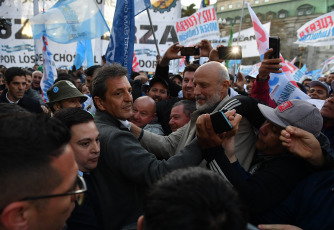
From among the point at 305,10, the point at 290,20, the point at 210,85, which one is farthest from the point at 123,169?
the point at 305,10

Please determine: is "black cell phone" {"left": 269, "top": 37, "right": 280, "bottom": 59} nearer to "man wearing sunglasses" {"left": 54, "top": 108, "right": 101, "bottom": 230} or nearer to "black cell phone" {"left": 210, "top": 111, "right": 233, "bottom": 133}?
"black cell phone" {"left": 210, "top": 111, "right": 233, "bottom": 133}

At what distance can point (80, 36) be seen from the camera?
496 centimetres

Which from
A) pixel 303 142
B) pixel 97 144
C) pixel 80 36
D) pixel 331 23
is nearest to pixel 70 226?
pixel 97 144

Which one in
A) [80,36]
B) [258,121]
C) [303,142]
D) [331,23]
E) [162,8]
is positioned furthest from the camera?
[331,23]

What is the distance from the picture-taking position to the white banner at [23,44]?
7125 millimetres

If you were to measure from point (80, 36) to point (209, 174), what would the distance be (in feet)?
15.6

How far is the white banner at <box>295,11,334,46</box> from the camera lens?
7262mm

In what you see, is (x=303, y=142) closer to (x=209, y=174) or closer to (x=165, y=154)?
(x=209, y=174)

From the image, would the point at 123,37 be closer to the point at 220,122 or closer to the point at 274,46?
the point at 274,46

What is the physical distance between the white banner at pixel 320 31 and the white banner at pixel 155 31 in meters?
4.04

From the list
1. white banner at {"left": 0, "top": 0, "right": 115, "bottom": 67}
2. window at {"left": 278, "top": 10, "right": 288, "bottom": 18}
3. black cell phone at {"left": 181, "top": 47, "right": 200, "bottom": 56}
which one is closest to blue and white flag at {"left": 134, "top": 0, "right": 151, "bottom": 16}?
black cell phone at {"left": 181, "top": 47, "right": 200, "bottom": 56}

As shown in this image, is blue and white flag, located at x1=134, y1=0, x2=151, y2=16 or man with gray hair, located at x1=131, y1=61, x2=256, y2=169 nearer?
man with gray hair, located at x1=131, y1=61, x2=256, y2=169

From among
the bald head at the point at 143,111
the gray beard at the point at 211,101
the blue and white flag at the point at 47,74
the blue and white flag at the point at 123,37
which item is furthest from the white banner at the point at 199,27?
the gray beard at the point at 211,101

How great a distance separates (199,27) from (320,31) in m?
3.44
